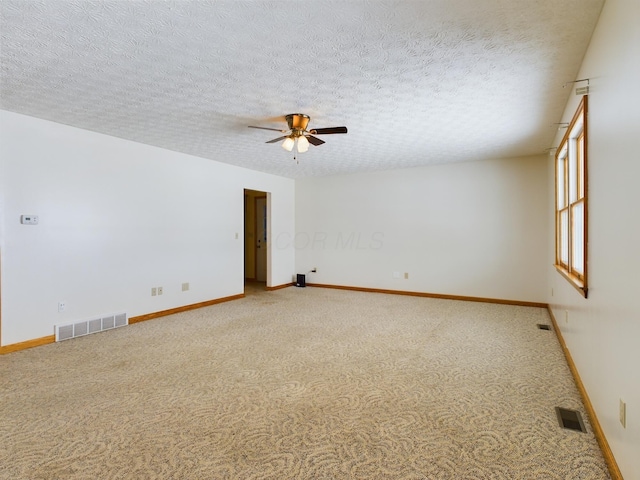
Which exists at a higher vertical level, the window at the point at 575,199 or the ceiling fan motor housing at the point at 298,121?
the ceiling fan motor housing at the point at 298,121

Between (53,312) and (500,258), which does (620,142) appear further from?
(53,312)

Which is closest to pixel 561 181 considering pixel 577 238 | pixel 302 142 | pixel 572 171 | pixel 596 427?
pixel 572 171

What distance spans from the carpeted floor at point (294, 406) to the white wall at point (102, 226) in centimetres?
57

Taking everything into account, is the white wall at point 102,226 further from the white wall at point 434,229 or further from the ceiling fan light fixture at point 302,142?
the ceiling fan light fixture at point 302,142

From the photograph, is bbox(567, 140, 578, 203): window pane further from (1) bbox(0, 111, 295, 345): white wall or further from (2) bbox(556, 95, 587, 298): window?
(1) bbox(0, 111, 295, 345): white wall

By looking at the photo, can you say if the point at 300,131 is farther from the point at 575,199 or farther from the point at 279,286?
the point at 279,286

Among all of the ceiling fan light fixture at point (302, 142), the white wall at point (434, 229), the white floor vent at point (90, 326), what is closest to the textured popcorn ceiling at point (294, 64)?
the ceiling fan light fixture at point (302, 142)

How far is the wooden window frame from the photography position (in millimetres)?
2412

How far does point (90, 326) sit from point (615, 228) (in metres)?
5.03

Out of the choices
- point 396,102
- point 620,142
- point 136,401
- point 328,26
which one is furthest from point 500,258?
point 136,401

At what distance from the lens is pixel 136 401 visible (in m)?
2.48

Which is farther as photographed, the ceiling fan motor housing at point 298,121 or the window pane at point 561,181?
the window pane at point 561,181

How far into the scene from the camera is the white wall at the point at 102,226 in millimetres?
3615

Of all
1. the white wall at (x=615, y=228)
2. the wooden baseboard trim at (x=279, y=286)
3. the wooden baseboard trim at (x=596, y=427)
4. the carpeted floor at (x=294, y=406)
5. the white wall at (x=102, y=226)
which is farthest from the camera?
the wooden baseboard trim at (x=279, y=286)
